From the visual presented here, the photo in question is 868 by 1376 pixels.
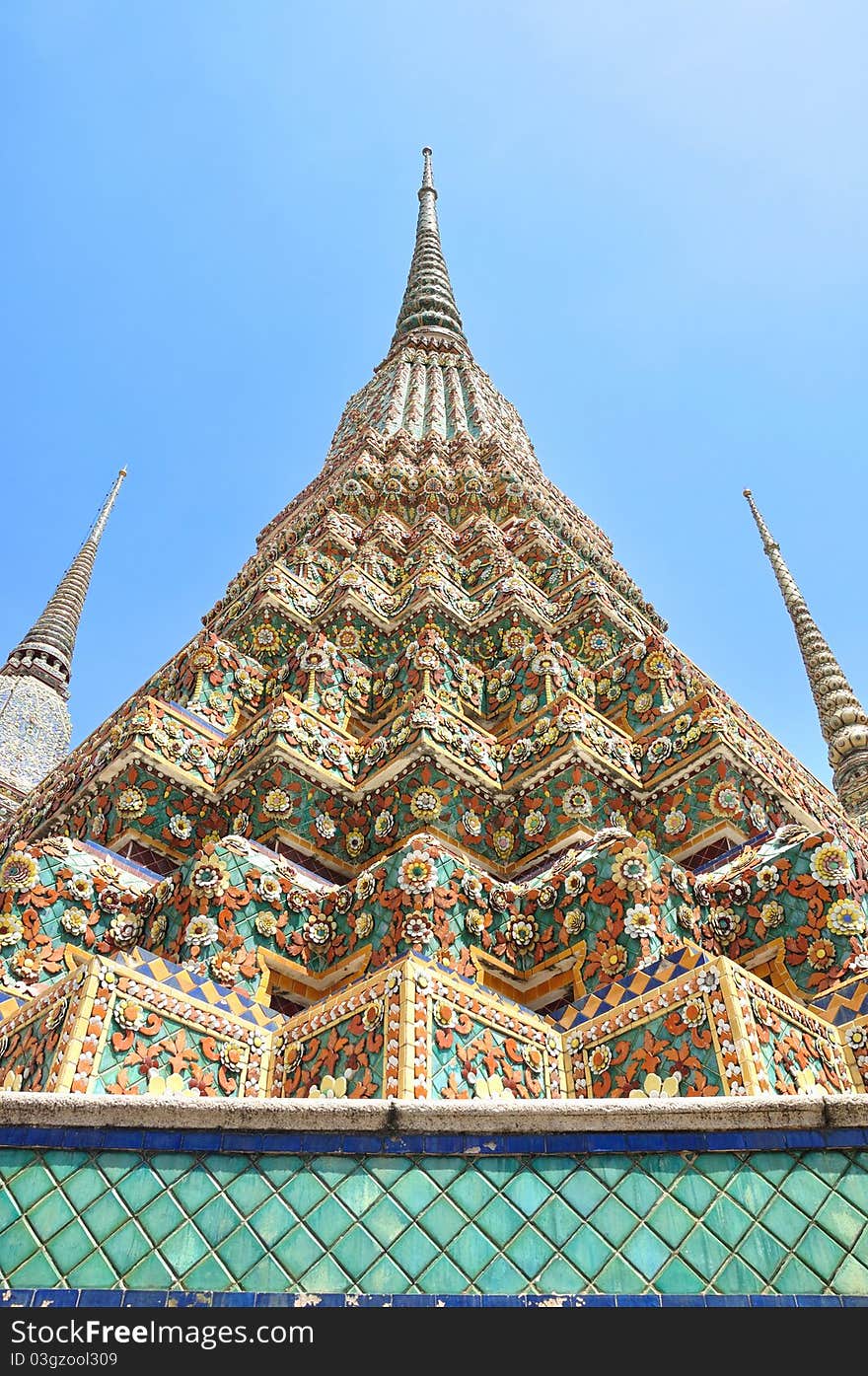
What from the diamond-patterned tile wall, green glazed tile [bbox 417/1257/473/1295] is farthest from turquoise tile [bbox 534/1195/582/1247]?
green glazed tile [bbox 417/1257/473/1295]

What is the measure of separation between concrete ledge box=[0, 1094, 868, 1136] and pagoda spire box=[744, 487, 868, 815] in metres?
11.3

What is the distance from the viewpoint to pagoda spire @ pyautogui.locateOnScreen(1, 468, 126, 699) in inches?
682

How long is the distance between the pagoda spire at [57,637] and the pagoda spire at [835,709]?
1166 centimetres

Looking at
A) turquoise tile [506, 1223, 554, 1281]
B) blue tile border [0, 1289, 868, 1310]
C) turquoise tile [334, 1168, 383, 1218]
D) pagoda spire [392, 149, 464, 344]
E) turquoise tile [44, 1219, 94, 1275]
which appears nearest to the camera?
blue tile border [0, 1289, 868, 1310]

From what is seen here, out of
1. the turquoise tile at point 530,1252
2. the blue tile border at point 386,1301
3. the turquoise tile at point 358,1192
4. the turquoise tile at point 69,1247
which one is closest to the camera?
the blue tile border at point 386,1301

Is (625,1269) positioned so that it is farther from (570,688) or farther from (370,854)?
(570,688)

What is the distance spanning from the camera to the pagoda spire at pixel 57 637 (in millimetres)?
17328

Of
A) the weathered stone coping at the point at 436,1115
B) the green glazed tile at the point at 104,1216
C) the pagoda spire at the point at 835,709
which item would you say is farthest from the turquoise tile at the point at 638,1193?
the pagoda spire at the point at 835,709

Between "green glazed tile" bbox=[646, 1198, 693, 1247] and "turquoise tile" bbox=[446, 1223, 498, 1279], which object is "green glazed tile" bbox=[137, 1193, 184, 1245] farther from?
"green glazed tile" bbox=[646, 1198, 693, 1247]

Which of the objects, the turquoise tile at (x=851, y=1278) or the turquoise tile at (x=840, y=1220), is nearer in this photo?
the turquoise tile at (x=851, y=1278)

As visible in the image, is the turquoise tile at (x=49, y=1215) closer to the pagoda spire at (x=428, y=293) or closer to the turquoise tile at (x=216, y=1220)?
the turquoise tile at (x=216, y=1220)

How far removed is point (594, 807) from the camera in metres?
6.92
